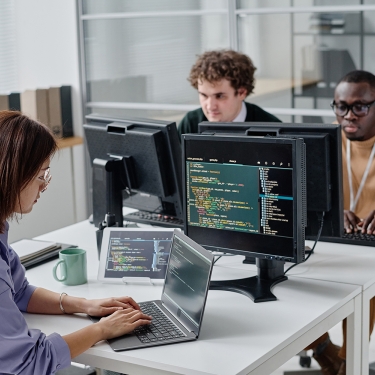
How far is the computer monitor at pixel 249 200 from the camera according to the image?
73.2 inches

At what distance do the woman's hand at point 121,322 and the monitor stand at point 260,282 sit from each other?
0.32 meters

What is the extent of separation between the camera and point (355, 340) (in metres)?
2.05

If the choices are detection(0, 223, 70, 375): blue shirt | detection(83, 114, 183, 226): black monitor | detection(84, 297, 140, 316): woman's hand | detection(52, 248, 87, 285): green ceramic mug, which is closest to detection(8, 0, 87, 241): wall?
detection(83, 114, 183, 226): black monitor

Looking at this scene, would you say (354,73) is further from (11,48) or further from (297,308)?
(11,48)

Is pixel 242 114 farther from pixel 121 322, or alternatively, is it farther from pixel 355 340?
pixel 121 322

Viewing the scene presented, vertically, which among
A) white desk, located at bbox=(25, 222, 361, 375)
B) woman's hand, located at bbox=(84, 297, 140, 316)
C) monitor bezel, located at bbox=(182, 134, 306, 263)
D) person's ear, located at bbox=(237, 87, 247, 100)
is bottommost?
white desk, located at bbox=(25, 222, 361, 375)

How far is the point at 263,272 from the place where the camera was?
206 centimetres

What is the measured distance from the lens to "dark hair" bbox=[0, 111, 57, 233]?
1.55 meters

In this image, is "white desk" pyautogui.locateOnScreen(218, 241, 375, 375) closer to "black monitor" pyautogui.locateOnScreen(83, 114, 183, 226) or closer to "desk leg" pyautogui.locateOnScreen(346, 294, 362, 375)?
"desk leg" pyautogui.locateOnScreen(346, 294, 362, 375)

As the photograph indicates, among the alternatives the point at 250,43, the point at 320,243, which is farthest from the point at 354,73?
the point at 250,43

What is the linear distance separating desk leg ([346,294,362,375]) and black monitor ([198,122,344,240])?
24cm

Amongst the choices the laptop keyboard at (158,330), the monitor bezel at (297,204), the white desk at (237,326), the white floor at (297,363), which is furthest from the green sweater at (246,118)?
the laptop keyboard at (158,330)

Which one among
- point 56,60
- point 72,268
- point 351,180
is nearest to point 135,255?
point 72,268

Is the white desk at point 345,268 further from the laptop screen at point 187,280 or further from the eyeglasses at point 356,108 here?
the eyeglasses at point 356,108
